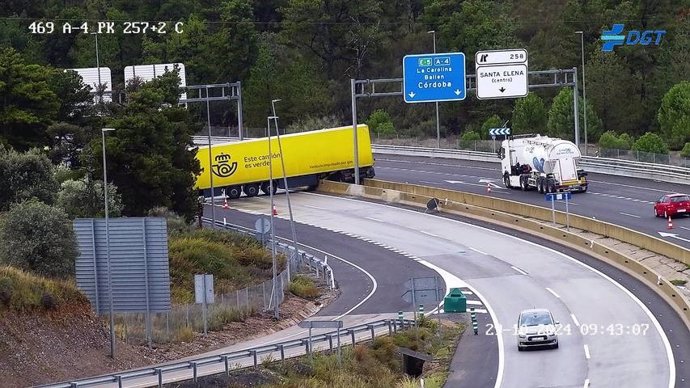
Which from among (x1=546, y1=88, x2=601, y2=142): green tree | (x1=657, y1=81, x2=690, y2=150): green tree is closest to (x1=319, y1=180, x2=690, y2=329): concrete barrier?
(x1=546, y1=88, x2=601, y2=142): green tree

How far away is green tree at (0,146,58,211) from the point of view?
58.4 m

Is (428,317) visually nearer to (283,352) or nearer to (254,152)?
(283,352)

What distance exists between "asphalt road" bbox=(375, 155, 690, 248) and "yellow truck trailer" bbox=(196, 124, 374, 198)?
4.32m

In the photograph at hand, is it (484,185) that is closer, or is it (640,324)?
(640,324)

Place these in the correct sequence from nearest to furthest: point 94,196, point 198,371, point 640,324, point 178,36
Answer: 1. point 198,371
2. point 640,324
3. point 94,196
4. point 178,36

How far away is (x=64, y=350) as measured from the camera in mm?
36125

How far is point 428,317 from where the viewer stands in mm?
47344

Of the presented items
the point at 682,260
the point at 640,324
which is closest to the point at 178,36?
the point at 682,260

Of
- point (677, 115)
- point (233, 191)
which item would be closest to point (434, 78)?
point (233, 191)

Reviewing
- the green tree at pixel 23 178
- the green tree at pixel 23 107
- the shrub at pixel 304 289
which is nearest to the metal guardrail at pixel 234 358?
the shrub at pixel 304 289

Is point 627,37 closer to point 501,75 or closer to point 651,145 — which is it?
point 651,145

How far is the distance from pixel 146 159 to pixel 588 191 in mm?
25771

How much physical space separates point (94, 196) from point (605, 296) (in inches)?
943

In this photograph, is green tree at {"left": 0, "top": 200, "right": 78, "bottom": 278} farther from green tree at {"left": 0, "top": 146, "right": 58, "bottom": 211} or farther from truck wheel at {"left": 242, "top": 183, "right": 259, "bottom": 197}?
truck wheel at {"left": 242, "top": 183, "right": 259, "bottom": 197}
